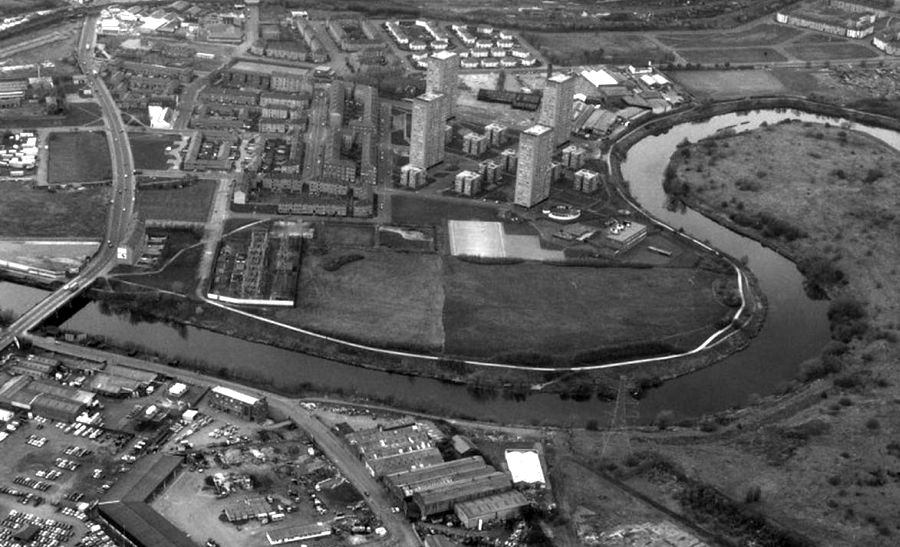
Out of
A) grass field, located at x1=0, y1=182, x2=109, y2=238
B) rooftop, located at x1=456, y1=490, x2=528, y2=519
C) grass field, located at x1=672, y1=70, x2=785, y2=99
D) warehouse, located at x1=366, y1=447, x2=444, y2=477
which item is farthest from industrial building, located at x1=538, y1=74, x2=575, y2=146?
rooftop, located at x1=456, y1=490, x2=528, y2=519

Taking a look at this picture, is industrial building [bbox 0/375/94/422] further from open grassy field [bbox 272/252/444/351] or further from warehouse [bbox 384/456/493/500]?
warehouse [bbox 384/456/493/500]

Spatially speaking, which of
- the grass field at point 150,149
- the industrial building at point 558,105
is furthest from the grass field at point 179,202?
the industrial building at point 558,105

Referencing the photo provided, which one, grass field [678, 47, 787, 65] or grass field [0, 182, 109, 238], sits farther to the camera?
grass field [678, 47, 787, 65]

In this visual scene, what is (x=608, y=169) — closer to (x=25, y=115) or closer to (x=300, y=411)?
(x=300, y=411)

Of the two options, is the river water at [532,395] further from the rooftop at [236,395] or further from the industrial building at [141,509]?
the industrial building at [141,509]

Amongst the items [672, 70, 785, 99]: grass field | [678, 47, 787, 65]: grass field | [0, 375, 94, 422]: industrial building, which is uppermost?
[678, 47, 787, 65]: grass field

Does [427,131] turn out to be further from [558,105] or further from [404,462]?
[404,462]

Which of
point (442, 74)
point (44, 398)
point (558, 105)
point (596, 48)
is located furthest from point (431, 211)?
point (596, 48)
